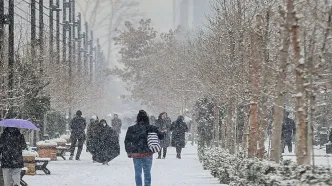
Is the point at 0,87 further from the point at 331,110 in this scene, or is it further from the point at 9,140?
the point at 331,110

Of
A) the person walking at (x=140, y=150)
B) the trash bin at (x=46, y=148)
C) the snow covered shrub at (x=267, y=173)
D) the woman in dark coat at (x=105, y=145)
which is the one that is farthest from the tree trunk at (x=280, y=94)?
the trash bin at (x=46, y=148)

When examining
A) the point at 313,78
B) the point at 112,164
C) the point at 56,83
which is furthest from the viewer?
the point at 56,83

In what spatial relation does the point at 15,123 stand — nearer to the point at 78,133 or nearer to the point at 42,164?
the point at 42,164

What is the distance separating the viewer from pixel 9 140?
65.2 ft

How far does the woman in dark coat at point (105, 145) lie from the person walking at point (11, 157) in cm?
1393

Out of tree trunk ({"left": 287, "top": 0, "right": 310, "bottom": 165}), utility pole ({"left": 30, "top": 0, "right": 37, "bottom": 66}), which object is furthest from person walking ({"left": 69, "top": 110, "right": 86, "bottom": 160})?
tree trunk ({"left": 287, "top": 0, "right": 310, "bottom": 165})

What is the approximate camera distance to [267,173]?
45.9ft

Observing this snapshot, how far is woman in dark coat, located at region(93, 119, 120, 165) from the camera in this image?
34.0m

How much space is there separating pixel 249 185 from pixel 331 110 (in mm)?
25558

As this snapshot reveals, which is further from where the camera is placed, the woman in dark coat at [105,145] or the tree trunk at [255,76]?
the woman in dark coat at [105,145]

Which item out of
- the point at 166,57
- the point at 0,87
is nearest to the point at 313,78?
the point at 0,87

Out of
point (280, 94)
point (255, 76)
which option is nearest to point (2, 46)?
point (255, 76)

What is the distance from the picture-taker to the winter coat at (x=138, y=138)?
788 inches

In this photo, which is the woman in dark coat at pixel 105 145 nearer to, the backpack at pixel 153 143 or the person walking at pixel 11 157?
the backpack at pixel 153 143
